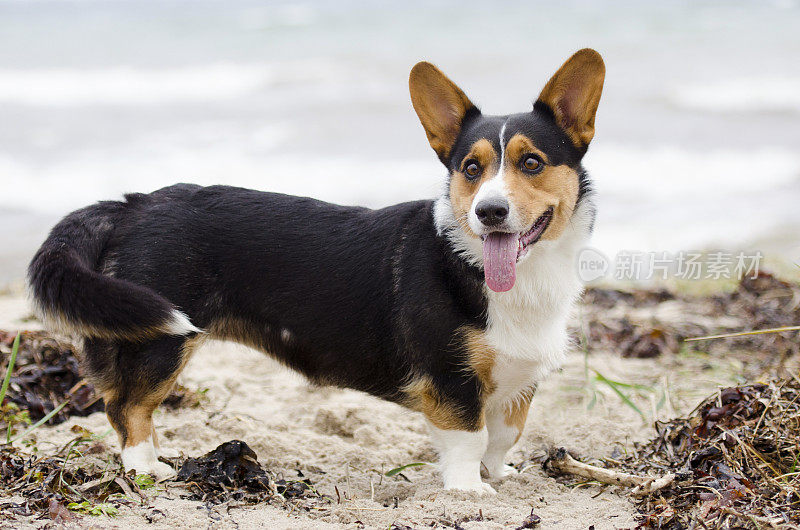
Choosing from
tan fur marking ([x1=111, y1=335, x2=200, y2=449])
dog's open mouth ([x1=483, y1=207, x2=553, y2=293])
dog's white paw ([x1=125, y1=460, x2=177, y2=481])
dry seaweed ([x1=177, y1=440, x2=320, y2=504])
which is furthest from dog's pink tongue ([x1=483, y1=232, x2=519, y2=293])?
dog's white paw ([x1=125, y1=460, x2=177, y2=481])

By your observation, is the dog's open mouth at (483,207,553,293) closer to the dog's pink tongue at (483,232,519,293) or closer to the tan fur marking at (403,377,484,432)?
Result: the dog's pink tongue at (483,232,519,293)

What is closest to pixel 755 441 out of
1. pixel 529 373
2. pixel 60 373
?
pixel 529 373

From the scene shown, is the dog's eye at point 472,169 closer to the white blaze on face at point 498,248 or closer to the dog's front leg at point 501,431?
the white blaze on face at point 498,248

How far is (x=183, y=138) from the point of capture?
441 inches

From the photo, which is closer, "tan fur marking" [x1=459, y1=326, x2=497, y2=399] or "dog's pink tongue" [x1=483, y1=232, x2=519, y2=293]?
"dog's pink tongue" [x1=483, y1=232, x2=519, y2=293]

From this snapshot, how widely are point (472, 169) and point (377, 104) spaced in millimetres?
9984

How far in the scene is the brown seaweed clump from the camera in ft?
8.34

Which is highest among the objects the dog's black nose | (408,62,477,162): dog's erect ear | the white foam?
(408,62,477,162): dog's erect ear

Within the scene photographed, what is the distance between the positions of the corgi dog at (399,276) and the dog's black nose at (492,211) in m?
0.04

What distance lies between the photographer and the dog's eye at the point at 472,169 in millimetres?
3164

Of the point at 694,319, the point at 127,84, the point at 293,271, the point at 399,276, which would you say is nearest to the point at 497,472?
the point at 399,276

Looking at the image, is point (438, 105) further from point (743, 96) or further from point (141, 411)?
point (743, 96)

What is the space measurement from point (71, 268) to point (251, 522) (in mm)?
1090

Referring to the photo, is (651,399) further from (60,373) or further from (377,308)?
(60,373)
